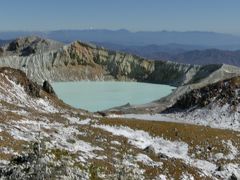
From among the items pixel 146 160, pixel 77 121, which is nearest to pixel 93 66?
pixel 77 121

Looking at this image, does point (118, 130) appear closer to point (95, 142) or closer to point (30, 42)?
point (95, 142)

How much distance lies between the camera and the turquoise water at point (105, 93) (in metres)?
109

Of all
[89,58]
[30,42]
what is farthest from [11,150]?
[30,42]

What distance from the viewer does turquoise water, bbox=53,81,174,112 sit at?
4289 inches

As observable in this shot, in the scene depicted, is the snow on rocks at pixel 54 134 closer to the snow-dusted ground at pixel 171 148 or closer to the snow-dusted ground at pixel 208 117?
the snow-dusted ground at pixel 171 148

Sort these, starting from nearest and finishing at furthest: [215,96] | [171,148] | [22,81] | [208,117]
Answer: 1. [171,148]
2. [22,81]
3. [208,117]
4. [215,96]

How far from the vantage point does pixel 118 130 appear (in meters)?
40.1

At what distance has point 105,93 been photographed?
129 meters

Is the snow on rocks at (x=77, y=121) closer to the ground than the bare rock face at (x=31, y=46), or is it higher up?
higher up

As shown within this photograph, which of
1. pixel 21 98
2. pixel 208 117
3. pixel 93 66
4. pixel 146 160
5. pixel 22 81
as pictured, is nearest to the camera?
pixel 146 160

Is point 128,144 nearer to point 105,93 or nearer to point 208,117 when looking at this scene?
point 208,117

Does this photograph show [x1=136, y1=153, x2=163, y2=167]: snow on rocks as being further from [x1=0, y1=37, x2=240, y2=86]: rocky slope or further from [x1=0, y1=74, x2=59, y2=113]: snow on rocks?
[x1=0, y1=37, x2=240, y2=86]: rocky slope

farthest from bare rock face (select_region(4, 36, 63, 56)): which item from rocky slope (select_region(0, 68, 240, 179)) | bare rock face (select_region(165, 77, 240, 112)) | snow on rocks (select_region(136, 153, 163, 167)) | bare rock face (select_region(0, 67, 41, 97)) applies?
snow on rocks (select_region(136, 153, 163, 167))

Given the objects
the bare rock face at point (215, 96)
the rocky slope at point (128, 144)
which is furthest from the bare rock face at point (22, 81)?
the bare rock face at point (215, 96)
